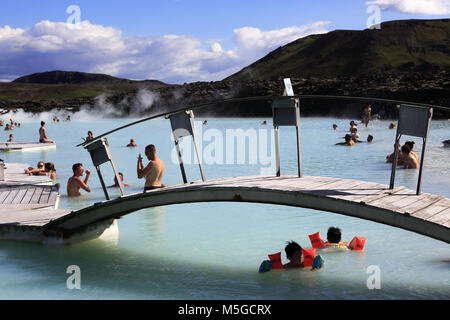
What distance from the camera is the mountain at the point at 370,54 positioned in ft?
378

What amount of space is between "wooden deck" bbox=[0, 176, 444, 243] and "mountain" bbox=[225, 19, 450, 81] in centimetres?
10412

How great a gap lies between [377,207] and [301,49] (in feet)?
485

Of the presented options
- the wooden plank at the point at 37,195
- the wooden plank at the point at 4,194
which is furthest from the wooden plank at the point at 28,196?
the wooden plank at the point at 4,194

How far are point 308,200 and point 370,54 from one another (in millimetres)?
122515

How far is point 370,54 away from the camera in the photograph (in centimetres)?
12294

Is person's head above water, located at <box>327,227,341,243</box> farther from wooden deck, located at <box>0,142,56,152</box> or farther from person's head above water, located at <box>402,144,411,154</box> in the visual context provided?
wooden deck, located at <box>0,142,56,152</box>

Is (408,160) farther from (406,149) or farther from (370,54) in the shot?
(370,54)

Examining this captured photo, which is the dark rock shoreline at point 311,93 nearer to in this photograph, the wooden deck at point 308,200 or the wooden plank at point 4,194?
the wooden plank at point 4,194

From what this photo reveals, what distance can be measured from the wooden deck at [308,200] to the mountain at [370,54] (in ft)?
342

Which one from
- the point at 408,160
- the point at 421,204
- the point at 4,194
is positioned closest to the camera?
the point at 421,204

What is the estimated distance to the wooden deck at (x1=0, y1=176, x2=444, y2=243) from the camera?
19.2ft

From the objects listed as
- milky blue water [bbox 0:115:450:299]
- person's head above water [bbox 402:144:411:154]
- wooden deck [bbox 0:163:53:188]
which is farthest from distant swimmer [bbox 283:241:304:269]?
person's head above water [bbox 402:144:411:154]

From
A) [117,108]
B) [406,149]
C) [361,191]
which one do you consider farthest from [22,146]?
[117,108]

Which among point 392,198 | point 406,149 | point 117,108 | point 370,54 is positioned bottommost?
point 406,149
